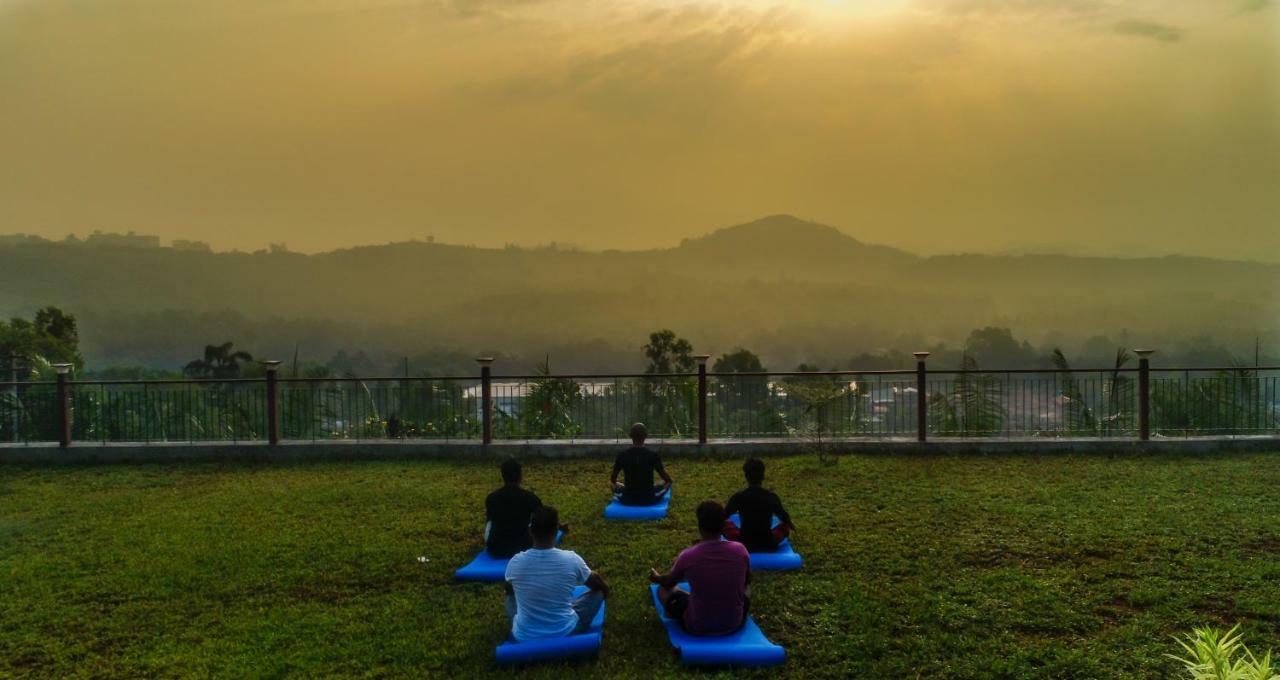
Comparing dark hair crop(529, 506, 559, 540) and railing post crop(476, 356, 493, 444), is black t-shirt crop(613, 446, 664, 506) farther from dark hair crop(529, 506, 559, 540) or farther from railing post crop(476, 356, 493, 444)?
railing post crop(476, 356, 493, 444)

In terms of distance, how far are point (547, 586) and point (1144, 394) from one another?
1267 cm

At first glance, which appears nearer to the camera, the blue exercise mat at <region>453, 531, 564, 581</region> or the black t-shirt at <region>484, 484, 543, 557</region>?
the blue exercise mat at <region>453, 531, 564, 581</region>

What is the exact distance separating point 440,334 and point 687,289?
1804cm

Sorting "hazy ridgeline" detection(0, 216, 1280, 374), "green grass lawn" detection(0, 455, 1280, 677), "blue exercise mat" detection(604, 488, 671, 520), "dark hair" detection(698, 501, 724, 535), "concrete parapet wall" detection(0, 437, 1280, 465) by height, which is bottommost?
"green grass lawn" detection(0, 455, 1280, 677)

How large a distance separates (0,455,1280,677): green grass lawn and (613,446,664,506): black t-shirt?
0.53 m

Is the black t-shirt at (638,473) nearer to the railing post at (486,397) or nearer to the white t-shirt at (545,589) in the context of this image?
the white t-shirt at (545,589)

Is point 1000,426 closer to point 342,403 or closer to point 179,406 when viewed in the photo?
point 342,403

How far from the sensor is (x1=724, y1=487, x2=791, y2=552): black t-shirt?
747 centimetres

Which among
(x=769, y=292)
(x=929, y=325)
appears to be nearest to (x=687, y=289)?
(x=769, y=292)

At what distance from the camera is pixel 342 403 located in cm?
1555

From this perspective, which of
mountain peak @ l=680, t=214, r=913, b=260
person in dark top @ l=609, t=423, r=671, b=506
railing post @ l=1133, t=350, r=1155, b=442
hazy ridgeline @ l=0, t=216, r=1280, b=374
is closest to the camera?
person in dark top @ l=609, t=423, r=671, b=506

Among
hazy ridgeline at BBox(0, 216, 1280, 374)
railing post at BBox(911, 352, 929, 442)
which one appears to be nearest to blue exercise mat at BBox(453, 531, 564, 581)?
railing post at BBox(911, 352, 929, 442)

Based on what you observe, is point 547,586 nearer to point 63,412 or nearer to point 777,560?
point 777,560

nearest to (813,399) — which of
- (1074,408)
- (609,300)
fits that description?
(1074,408)
